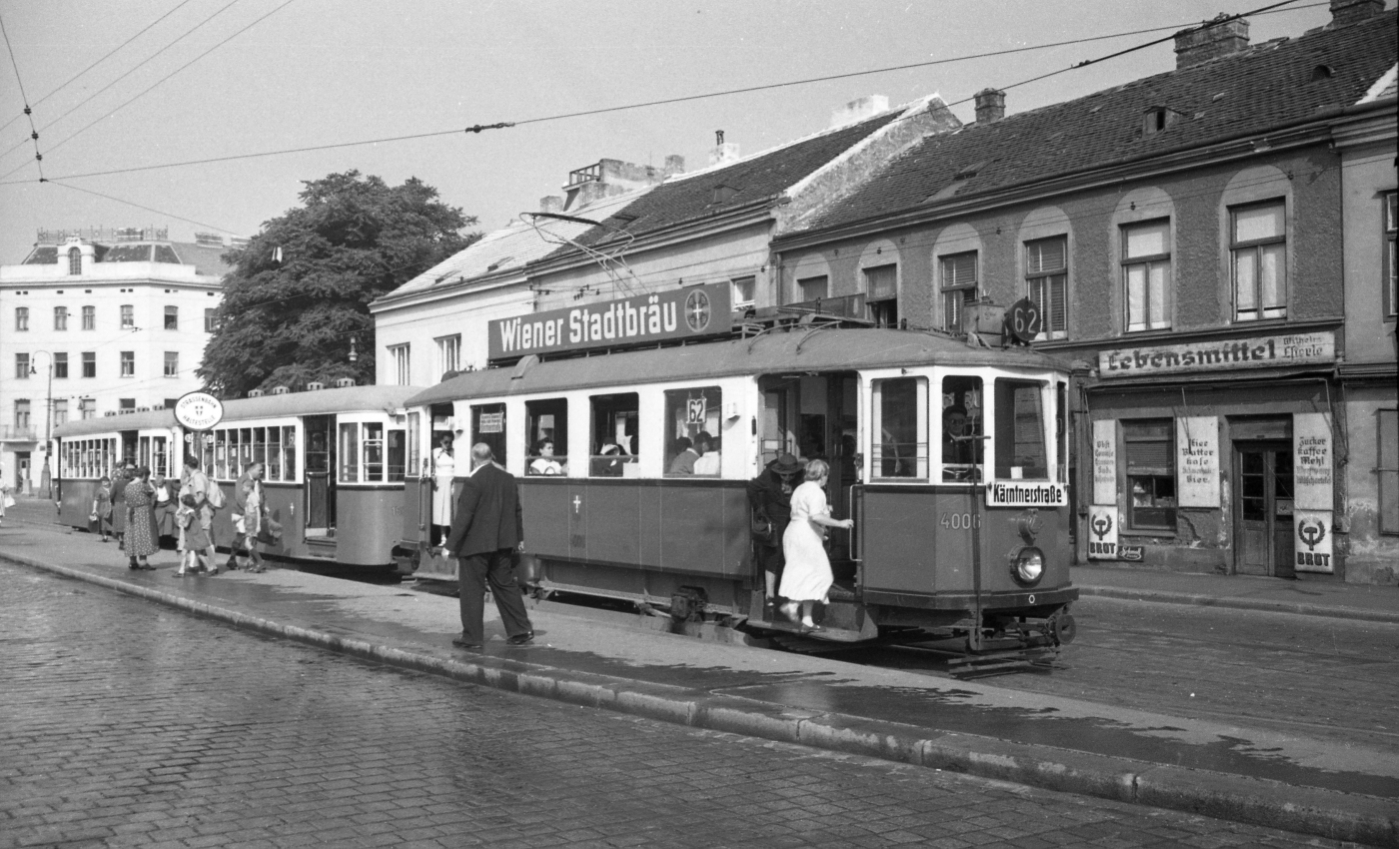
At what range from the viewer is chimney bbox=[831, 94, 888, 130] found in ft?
119

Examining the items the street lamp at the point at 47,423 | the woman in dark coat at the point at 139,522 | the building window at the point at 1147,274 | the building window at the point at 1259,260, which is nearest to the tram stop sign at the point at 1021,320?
the building window at the point at 1259,260

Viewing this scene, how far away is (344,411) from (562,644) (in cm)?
1044

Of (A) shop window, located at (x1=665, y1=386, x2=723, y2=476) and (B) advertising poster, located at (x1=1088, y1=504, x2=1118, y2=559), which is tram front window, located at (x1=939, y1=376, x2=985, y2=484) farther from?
(B) advertising poster, located at (x1=1088, y1=504, x2=1118, y2=559)

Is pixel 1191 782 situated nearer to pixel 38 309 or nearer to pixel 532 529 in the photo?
pixel 532 529

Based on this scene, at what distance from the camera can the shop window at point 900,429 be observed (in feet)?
36.7

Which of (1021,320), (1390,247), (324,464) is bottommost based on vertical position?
(324,464)

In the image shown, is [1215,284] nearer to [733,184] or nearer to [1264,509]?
[1264,509]

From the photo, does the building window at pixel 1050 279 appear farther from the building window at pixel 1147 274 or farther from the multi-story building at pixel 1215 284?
the building window at pixel 1147 274

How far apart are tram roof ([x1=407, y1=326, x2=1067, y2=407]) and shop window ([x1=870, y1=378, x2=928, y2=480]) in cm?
22

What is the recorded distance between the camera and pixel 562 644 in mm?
12172

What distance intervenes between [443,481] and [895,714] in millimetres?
10511

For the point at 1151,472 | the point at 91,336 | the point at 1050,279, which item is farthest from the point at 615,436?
the point at 91,336

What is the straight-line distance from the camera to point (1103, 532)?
78.8 ft

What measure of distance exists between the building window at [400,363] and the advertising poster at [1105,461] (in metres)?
26.9
